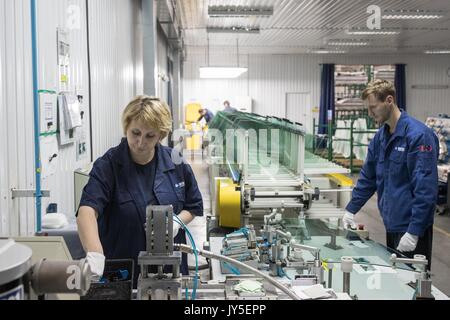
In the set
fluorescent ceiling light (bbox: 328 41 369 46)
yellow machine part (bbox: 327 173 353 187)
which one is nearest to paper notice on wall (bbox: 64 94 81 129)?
yellow machine part (bbox: 327 173 353 187)

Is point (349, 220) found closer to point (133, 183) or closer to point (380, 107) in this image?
point (380, 107)

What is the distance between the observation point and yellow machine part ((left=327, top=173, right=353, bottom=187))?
3.95m

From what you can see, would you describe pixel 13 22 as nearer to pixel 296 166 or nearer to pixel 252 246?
pixel 252 246

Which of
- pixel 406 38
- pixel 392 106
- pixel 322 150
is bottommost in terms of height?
pixel 322 150

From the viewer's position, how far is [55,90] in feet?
8.92

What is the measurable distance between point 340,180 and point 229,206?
42.6 inches

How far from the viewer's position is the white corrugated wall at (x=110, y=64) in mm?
3850

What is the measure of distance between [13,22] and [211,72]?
794cm

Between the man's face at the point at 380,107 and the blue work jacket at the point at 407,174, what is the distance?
0.09 m

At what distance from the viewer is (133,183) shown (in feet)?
6.25

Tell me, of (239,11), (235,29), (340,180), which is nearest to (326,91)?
(235,29)

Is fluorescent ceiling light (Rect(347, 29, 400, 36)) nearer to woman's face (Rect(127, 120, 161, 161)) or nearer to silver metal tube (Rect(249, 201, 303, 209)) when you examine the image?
silver metal tube (Rect(249, 201, 303, 209))

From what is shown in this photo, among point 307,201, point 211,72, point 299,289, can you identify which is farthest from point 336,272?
point 211,72

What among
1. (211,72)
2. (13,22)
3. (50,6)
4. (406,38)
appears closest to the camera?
(13,22)
